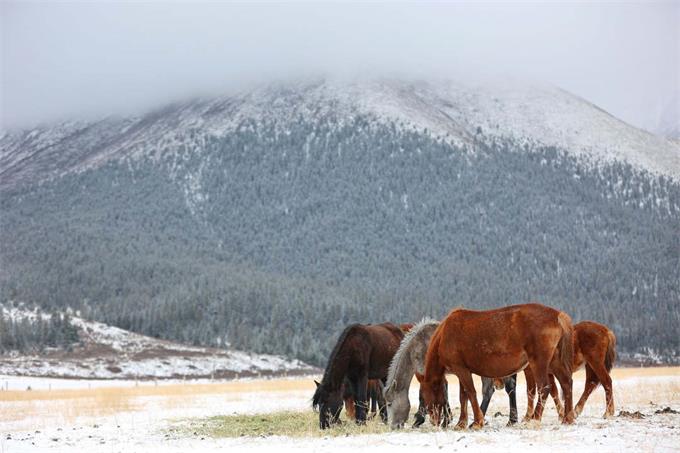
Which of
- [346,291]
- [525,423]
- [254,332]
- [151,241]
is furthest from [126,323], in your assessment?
[525,423]

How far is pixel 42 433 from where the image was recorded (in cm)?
1908

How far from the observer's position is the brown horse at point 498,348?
48.8ft

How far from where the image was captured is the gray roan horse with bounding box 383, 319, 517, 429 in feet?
53.4

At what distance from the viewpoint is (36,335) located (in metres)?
95.0

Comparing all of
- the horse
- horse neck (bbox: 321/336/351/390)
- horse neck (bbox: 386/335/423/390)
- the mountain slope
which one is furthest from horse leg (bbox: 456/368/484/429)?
the mountain slope

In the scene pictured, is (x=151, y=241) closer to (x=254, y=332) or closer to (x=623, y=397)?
(x=254, y=332)

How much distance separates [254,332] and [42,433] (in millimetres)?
95082

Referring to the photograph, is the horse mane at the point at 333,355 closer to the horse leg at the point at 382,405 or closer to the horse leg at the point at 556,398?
the horse leg at the point at 382,405

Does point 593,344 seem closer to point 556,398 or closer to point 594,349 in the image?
point 594,349

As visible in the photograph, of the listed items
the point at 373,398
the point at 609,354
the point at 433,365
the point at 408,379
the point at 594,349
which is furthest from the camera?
the point at 373,398

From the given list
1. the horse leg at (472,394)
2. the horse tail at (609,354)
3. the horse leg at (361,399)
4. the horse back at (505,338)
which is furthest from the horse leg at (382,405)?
the horse tail at (609,354)

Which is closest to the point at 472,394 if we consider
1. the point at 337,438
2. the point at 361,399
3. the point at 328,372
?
the point at 337,438

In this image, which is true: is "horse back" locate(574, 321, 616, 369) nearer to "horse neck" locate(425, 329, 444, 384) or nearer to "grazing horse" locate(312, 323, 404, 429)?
"horse neck" locate(425, 329, 444, 384)

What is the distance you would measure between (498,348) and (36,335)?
91179mm
